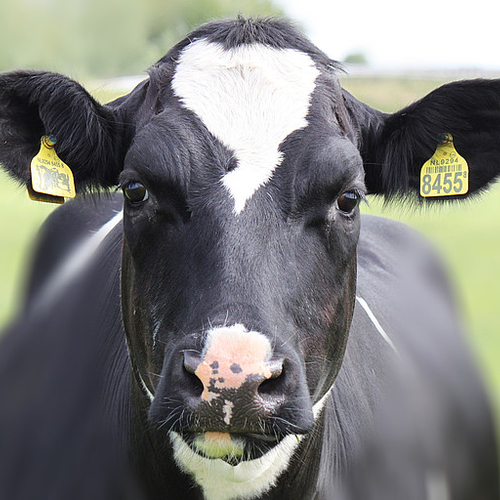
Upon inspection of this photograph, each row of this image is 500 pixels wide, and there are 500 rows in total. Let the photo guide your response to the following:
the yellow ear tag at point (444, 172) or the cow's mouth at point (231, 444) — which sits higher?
the yellow ear tag at point (444, 172)

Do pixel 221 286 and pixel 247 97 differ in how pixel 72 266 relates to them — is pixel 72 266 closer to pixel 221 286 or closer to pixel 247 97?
pixel 247 97

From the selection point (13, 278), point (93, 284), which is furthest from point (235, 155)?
point (13, 278)

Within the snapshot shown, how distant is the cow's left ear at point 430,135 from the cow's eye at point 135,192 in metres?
0.81

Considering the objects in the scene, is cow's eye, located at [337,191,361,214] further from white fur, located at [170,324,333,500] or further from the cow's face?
white fur, located at [170,324,333,500]

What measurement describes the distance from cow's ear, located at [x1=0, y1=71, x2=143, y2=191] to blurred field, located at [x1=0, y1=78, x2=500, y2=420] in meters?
5.07

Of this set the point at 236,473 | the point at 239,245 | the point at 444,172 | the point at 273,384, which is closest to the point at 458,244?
the point at 444,172

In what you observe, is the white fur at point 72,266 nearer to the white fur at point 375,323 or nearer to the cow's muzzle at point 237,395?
the white fur at point 375,323

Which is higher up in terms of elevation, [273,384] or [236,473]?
[273,384]

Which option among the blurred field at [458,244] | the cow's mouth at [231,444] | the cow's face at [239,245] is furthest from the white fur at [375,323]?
the blurred field at [458,244]

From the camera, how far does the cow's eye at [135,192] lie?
2.50 m

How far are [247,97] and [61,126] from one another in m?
0.64

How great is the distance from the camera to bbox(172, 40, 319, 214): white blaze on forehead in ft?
7.83

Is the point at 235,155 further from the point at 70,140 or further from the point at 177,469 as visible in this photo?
the point at 177,469

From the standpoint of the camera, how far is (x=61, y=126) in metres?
2.74
